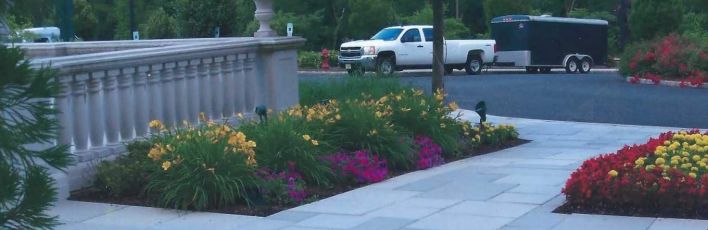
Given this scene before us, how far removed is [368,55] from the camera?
3344 cm

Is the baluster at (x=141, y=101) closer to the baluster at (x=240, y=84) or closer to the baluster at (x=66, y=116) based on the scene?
the baluster at (x=66, y=116)

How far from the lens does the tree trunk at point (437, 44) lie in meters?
14.8

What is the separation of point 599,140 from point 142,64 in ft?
22.1

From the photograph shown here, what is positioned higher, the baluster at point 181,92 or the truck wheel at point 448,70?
the baluster at point 181,92

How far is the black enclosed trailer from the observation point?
37094 millimetres

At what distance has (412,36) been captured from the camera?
114 feet

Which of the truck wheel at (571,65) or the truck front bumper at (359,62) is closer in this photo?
the truck front bumper at (359,62)

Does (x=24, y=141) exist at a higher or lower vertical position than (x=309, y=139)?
higher

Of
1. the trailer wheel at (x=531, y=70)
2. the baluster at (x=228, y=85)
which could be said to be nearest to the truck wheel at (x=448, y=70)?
the trailer wheel at (x=531, y=70)

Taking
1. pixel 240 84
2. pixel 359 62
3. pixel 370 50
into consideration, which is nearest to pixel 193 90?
pixel 240 84

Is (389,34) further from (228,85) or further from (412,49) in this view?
(228,85)

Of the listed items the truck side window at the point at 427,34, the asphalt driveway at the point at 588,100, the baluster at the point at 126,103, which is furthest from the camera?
the truck side window at the point at 427,34

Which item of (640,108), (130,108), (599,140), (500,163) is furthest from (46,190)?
(640,108)

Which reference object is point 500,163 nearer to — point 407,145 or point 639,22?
point 407,145
